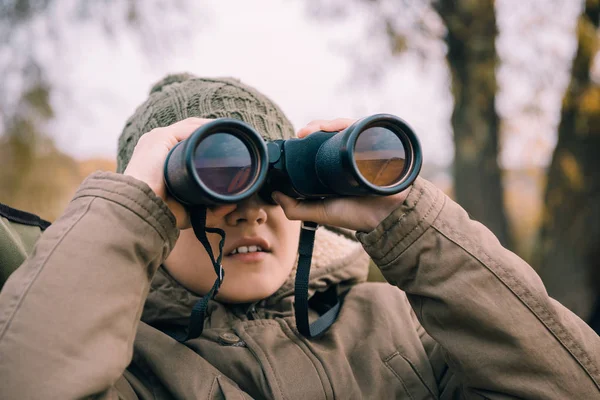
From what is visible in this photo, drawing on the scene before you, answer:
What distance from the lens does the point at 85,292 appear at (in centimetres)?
101

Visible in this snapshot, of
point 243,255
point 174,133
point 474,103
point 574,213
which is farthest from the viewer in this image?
point 574,213

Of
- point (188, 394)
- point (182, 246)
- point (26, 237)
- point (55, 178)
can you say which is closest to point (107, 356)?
point (188, 394)

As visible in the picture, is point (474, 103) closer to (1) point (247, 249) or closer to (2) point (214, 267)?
(1) point (247, 249)

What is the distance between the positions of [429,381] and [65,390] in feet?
2.73

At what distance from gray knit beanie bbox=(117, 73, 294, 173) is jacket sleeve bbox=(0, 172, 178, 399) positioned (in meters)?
0.45

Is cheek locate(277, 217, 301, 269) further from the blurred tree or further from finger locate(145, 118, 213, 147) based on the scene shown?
the blurred tree

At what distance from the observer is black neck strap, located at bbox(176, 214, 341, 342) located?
1.20 meters

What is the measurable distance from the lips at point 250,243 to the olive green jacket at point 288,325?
0.52 ft

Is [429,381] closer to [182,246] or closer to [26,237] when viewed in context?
[182,246]

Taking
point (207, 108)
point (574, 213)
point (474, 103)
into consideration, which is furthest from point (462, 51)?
point (207, 108)

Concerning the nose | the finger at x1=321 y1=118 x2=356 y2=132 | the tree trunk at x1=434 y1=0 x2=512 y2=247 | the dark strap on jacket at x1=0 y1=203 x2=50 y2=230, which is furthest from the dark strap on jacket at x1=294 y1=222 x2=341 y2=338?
the tree trunk at x1=434 y1=0 x2=512 y2=247

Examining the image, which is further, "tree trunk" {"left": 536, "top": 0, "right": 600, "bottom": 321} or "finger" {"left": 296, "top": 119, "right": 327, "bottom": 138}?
"tree trunk" {"left": 536, "top": 0, "right": 600, "bottom": 321}

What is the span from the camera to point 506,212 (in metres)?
4.60

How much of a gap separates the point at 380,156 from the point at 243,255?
1.40ft
